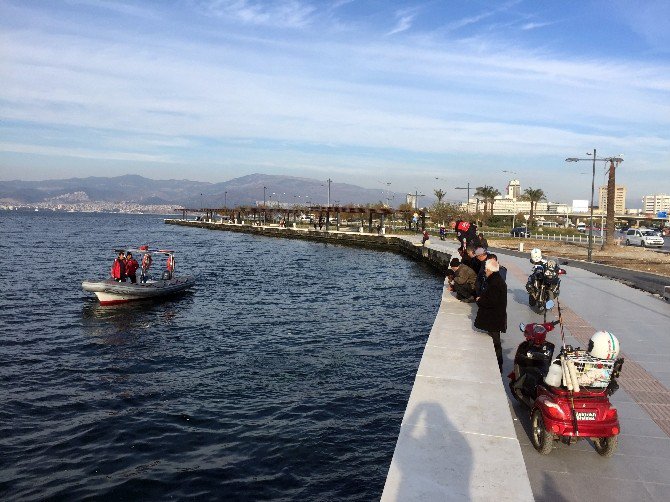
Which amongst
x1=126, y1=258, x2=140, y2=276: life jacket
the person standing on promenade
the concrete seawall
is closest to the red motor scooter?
the concrete seawall

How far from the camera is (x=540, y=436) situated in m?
6.81

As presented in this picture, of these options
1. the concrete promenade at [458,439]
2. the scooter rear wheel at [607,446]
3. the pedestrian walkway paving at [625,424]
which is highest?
the concrete promenade at [458,439]

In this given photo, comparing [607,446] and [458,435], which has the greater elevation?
[458,435]

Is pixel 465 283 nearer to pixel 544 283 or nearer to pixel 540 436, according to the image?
pixel 544 283

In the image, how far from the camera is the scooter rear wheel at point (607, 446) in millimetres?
6640

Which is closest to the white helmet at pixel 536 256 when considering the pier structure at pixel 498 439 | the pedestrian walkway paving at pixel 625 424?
the pedestrian walkway paving at pixel 625 424

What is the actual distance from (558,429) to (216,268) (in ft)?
134

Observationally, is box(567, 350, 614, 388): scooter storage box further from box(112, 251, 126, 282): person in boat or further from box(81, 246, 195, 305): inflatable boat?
box(112, 251, 126, 282): person in boat

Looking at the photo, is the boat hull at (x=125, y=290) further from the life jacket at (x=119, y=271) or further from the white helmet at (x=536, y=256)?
the white helmet at (x=536, y=256)

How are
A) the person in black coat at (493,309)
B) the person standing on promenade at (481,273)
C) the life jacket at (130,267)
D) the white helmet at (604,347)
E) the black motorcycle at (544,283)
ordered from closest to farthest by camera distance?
1. the white helmet at (604,347)
2. the person in black coat at (493,309)
3. the person standing on promenade at (481,273)
4. the black motorcycle at (544,283)
5. the life jacket at (130,267)

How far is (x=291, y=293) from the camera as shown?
3194 cm

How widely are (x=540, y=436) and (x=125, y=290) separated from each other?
23906 mm

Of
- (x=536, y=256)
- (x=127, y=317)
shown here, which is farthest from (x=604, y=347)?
(x=127, y=317)

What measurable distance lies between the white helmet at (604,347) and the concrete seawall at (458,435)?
1.37 m
